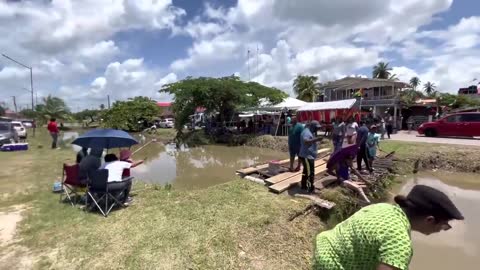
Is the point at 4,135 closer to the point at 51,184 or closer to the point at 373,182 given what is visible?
the point at 51,184

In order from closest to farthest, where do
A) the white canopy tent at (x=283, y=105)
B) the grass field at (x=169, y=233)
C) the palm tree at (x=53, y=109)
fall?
the grass field at (x=169, y=233) < the white canopy tent at (x=283, y=105) < the palm tree at (x=53, y=109)

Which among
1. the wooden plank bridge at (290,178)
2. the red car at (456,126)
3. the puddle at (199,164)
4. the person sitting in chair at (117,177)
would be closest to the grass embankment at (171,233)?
the wooden plank bridge at (290,178)

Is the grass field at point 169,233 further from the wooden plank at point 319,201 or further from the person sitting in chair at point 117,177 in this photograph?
the person sitting in chair at point 117,177

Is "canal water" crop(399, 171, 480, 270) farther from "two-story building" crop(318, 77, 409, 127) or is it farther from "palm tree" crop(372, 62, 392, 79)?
"palm tree" crop(372, 62, 392, 79)

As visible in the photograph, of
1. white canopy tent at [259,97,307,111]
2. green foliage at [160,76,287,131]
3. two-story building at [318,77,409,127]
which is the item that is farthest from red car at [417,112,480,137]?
green foliage at [160,76,287,131]

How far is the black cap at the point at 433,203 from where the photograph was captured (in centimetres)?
163

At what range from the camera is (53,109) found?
56.4 m

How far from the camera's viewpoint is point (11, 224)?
5.77 meters

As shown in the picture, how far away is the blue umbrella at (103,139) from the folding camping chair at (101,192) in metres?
0.93

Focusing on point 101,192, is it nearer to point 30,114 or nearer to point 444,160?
point 444,160

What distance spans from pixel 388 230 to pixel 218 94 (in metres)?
21.4

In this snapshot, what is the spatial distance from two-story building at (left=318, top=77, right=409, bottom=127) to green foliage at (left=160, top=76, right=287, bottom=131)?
693cm

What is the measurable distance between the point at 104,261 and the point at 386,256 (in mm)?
3885

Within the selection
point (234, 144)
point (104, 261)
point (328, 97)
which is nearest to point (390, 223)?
point (104, 261)
